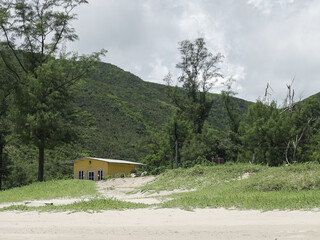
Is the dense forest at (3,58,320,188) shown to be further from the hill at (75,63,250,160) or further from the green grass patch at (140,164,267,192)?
the green grass patch at (140,164,267,192)

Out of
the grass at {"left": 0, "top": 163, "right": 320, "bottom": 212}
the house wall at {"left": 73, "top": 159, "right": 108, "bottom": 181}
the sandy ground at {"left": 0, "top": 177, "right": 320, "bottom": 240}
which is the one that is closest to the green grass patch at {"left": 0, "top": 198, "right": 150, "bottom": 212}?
the grass at {"left": 0, "top": 163, "right": 320, "bottom": 212}

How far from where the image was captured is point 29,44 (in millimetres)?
32031

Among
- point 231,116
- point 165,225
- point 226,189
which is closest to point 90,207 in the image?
point 165,225

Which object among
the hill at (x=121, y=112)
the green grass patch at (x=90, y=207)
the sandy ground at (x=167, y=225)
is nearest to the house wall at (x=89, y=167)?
the hill at (x=121, y=112)

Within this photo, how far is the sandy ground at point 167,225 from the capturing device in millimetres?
7449

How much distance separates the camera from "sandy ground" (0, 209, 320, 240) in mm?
7449

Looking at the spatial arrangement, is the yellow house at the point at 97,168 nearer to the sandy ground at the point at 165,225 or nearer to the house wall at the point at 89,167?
the house wall at the point at 89,167

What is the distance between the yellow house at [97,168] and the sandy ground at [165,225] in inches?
1012

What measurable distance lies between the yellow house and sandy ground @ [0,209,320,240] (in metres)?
26.0

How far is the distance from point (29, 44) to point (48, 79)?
439 cm

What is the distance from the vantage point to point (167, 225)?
853 cm

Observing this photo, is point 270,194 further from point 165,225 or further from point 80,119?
point 80,119

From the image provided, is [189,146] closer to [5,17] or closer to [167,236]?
[5,17]

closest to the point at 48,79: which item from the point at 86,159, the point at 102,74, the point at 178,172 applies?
the point at 86,159
